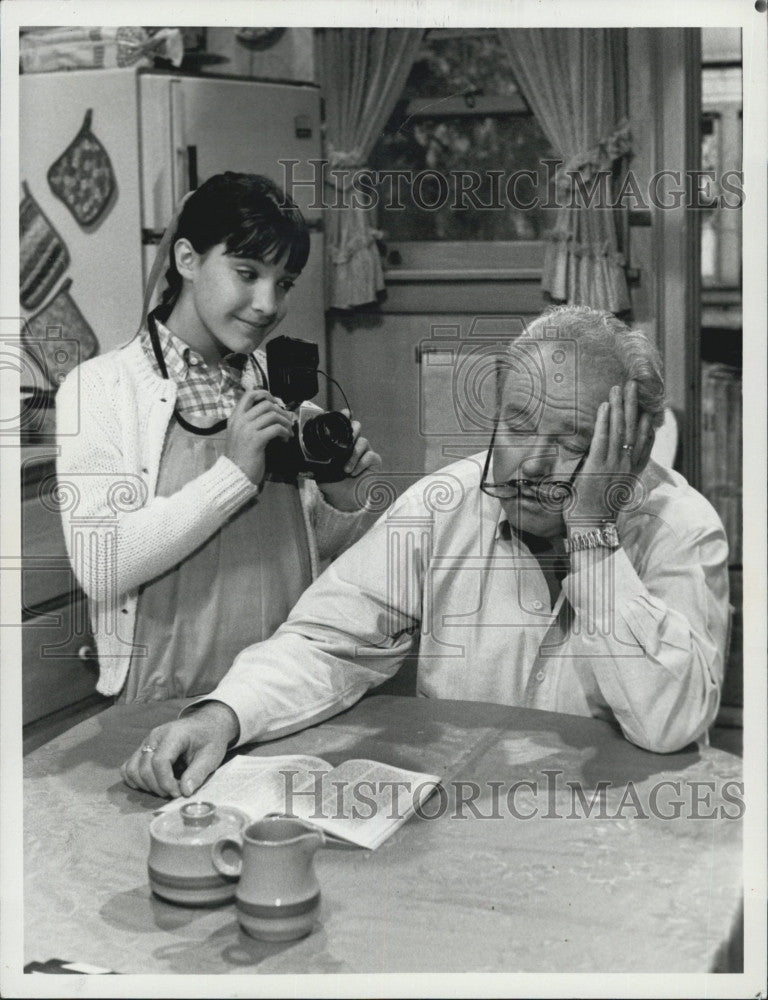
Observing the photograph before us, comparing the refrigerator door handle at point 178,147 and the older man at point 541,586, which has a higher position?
the refrigerator door handle at point 178,147

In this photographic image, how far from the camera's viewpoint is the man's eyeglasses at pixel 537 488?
2.10 metres

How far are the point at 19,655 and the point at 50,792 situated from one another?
0.28m

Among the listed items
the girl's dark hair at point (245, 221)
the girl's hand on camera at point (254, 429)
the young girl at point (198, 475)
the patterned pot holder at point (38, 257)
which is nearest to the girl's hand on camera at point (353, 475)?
the young girl at point (198, 475)

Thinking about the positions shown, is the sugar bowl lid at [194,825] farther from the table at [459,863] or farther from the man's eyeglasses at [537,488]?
the man's eyeglasses at [537,488]

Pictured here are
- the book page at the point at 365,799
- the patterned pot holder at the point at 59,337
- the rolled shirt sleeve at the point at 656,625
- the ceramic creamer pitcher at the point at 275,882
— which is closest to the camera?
the ceramic creamer pitcher at the point at 275,882

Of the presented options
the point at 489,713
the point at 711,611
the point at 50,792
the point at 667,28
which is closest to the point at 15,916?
the point at 50,792

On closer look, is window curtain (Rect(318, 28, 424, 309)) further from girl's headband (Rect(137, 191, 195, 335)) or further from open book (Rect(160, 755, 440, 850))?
open book (Rect(160, 755, 440, 850))

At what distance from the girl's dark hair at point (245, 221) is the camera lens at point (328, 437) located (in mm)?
276

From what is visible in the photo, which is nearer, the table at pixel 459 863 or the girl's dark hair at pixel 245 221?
the table at pixel 459 863

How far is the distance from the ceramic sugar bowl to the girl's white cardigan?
1.80 feet

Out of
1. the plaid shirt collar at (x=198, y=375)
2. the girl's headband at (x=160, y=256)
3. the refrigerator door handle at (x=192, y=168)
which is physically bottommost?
the plaid shirt collar at (x=198, y=375)

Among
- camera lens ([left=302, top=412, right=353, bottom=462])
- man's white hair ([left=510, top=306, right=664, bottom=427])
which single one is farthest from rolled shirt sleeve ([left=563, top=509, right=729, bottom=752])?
camera lens ([left=302, top=412, right=353, bottom=462])

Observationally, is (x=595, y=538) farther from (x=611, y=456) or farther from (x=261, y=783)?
(x=261, y=783)

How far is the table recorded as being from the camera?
5.59ft
